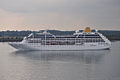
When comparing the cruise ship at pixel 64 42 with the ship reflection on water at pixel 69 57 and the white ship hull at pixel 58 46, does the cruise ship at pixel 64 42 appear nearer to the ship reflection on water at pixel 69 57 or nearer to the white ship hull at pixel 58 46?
the white ship hull at pixel 58 46

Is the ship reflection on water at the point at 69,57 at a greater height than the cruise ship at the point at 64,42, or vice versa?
the cruise ship at the point at 64,42

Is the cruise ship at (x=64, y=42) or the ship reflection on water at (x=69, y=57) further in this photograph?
Result: the cruise ship at (x=64, y=42)

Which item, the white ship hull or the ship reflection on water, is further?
the white ship hull

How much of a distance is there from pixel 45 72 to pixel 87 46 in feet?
84.4

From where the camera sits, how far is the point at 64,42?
159 ft

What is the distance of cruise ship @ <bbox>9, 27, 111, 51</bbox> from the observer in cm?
4750

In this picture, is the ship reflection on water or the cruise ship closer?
the ship reflection on water

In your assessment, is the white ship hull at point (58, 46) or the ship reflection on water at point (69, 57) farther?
the white ship hull at point (58, 46)

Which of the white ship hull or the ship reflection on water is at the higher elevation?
the white ship hull

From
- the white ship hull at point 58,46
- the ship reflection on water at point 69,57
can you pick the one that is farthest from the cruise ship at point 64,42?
the ship reflection on water at point 69,57

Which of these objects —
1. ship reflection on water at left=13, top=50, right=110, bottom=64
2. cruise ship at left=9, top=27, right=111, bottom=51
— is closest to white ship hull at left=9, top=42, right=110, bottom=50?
cruise ship at left=9, top=27, right=111, bottom=51

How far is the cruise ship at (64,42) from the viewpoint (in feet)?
156

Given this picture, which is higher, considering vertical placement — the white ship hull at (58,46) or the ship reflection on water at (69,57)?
the white ship hull at (58,46)

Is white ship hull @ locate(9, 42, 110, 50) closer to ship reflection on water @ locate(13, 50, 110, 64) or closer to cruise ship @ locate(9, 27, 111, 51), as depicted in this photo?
cruise ship @ locate(9, 27, 111, 51)
